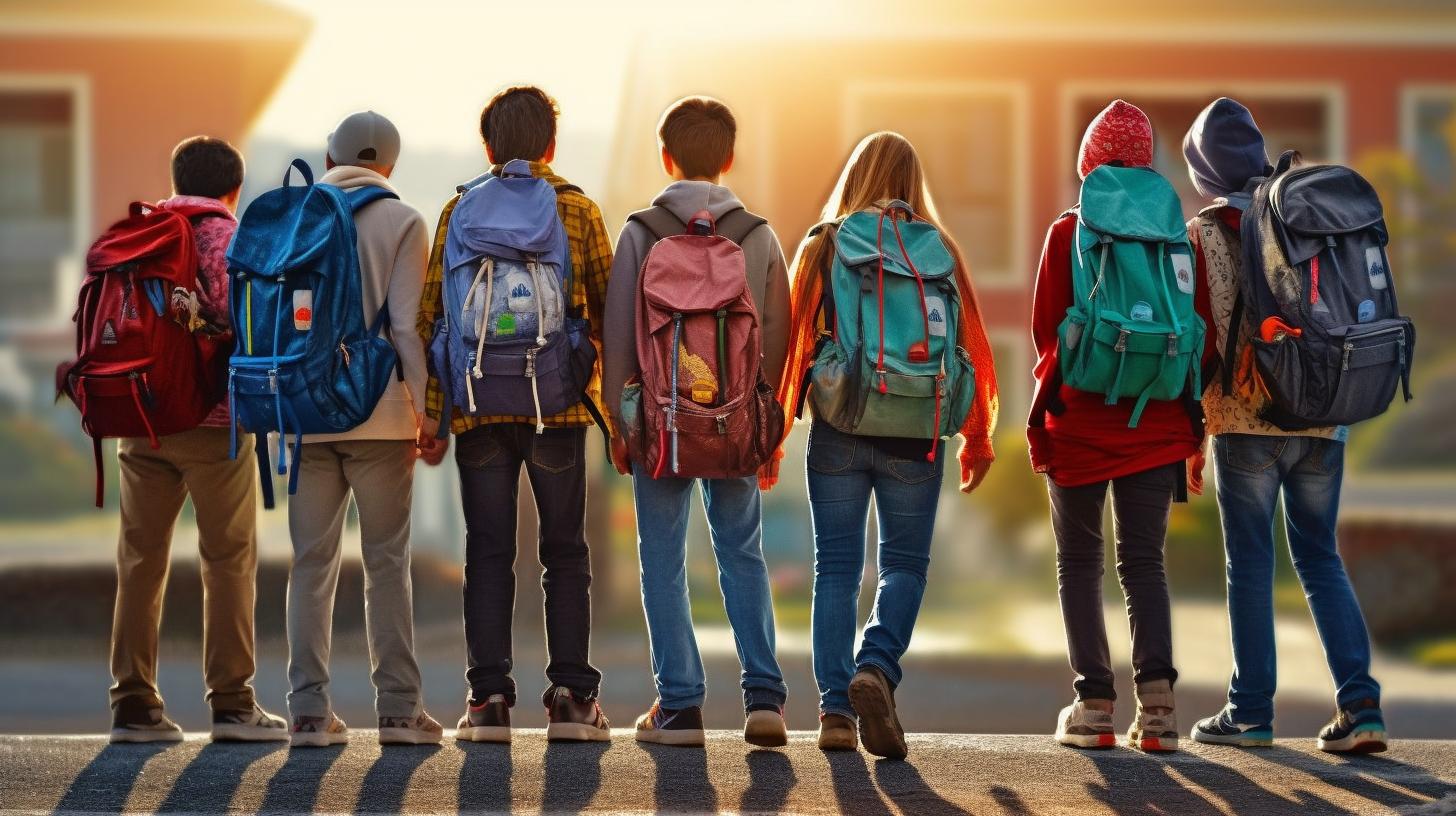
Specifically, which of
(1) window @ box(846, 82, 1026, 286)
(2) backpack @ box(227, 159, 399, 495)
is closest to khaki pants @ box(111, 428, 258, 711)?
(2) backpack @ box(227, 159, 399, 495)

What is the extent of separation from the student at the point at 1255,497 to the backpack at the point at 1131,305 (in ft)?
0.67

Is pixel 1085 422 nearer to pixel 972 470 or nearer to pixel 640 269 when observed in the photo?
pixel 972 470

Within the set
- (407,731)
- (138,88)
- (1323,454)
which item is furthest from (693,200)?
(138,88)

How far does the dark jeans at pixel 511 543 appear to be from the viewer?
4914 millimetres

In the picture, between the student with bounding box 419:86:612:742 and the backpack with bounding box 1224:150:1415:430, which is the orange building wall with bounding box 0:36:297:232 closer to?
the student with bounding box 419:86:612:742

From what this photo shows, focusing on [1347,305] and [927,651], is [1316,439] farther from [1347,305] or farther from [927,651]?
[927,651]

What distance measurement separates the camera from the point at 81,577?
1711 centimetres

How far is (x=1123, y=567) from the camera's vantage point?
16.3ft

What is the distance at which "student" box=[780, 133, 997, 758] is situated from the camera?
4.84 meters

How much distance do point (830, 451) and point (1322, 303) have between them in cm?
136

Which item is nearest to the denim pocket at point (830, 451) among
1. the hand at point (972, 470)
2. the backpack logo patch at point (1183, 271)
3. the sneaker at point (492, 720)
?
the hand at point (972, 470)

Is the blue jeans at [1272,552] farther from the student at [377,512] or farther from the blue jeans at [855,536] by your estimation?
the student at [377,512]

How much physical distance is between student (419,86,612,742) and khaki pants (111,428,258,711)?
26.3 inches

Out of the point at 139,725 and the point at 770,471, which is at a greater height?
the point at 770,471
